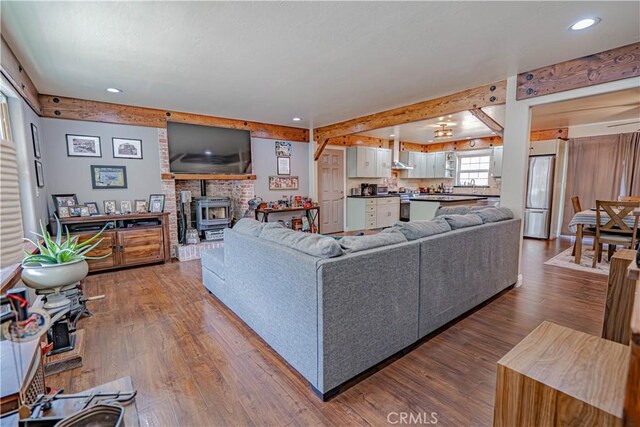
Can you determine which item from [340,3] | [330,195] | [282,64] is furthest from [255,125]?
[340,3]

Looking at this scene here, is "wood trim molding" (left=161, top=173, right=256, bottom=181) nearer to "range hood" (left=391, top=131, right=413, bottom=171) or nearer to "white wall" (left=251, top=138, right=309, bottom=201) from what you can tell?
"white wall" (left=251, top=138, right=309, bottom=201)

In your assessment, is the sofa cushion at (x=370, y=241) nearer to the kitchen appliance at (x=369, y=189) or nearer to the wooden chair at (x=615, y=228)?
the wooden chair at (x=615, y=228)

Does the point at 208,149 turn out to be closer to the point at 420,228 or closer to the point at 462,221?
the point at 420,228

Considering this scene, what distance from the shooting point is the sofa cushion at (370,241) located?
1903 mm

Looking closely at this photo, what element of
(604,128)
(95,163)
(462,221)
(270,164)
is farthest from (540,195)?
(95,163)

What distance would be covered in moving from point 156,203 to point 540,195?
24.6 feet

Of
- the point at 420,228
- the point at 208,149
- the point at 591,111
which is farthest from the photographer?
the point at 208,149

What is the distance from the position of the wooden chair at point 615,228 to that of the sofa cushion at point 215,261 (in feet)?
16.5

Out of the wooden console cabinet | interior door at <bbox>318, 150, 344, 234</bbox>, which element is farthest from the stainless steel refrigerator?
the wooden console cabinet

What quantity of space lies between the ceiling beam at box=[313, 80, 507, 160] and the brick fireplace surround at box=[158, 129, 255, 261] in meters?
2.18

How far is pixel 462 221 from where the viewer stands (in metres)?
2.72

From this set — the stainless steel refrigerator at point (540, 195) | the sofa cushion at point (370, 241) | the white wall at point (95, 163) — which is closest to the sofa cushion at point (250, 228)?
the sofa cushion at point (370, 241)

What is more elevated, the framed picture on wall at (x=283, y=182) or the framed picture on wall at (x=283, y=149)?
the framed picture on wall at (x=283, y=149)

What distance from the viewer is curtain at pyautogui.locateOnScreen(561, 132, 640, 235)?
5.59 m
